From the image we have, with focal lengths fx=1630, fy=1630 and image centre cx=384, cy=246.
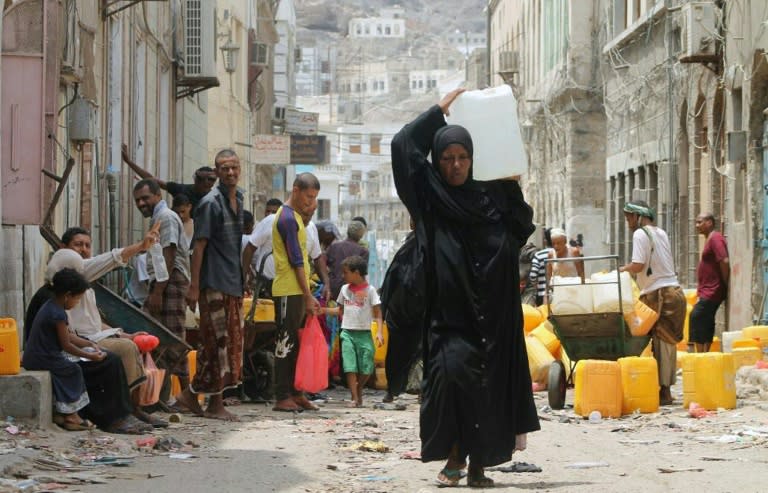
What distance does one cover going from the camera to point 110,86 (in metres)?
17.2

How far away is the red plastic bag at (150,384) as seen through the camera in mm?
11070

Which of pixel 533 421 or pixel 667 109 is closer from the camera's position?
pixel 533 421

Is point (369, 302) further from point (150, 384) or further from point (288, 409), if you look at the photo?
point (150, 384)

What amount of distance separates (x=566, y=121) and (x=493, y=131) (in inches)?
1226

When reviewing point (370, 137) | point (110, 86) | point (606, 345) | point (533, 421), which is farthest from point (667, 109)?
point (370, 137)

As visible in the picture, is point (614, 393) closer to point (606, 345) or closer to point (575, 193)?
point (606, 345)

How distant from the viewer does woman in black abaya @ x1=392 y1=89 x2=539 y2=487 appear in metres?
8.17

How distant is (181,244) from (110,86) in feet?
15.9

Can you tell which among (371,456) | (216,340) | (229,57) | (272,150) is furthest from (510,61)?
(371,456)

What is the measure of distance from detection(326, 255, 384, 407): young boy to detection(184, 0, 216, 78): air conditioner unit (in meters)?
9.86

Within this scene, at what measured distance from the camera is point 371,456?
9.81 metres

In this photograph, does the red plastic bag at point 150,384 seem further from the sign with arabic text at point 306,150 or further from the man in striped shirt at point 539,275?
the sign with arabic text at point 306,150

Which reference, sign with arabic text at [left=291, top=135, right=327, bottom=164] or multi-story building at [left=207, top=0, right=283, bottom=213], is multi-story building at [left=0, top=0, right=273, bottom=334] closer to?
multi-story building at [left=207, top=0, right=283, bottom=213]

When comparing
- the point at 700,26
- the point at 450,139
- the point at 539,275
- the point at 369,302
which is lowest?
the point at 369,302
